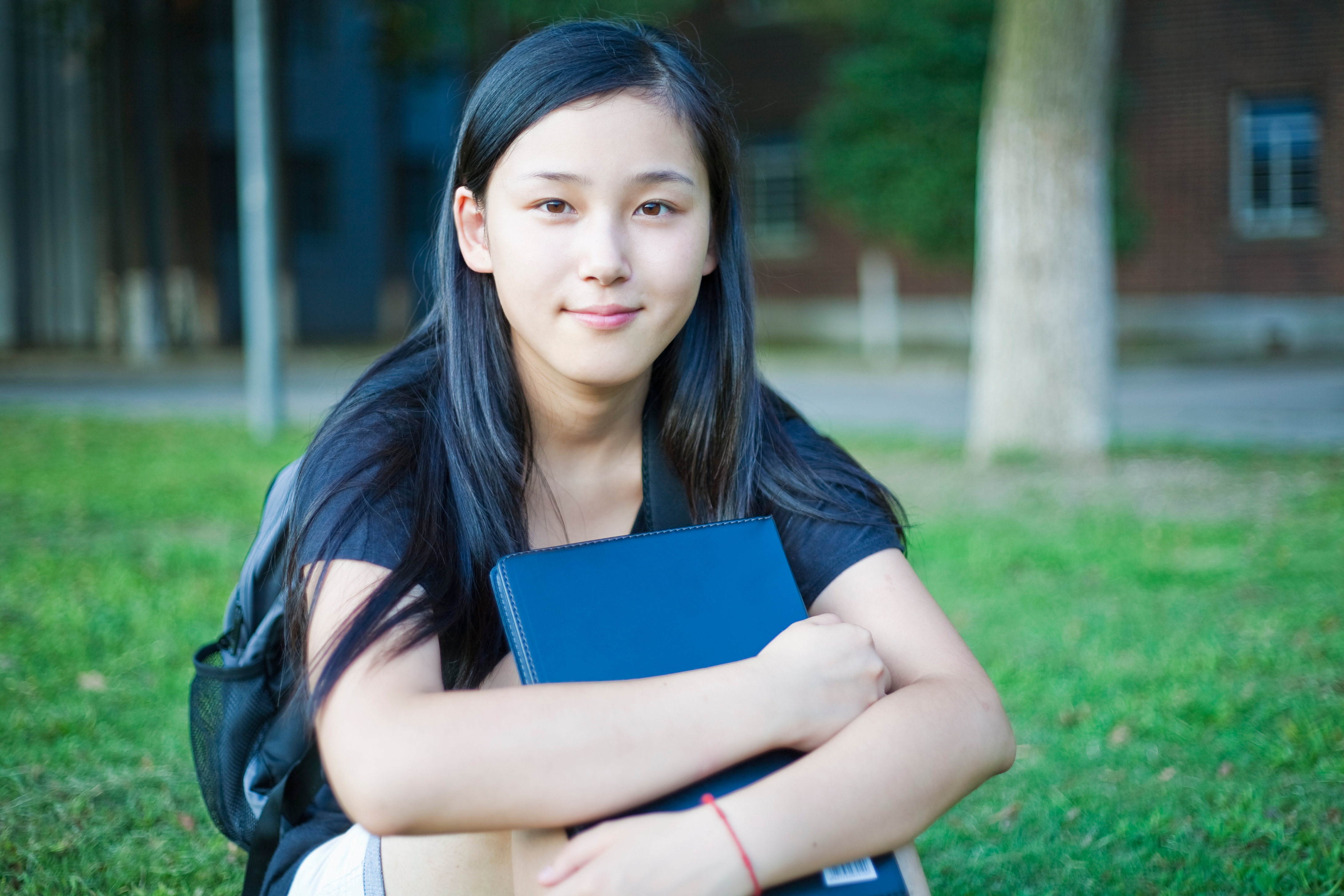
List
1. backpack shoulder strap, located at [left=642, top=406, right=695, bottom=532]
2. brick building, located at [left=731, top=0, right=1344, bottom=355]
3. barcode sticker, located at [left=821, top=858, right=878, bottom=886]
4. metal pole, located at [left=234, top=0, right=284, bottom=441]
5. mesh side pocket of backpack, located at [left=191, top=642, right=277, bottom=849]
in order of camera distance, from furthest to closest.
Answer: brick building, located at [left=731, top=0, right=1344, bottom=355]
metal pole, located at [left=234, top=0, right=284, bottom=441]
backpack shoulder strap, located at [left=642, top=406, right=695, bottom=532]
mesh side pocket of backpack, located at [left=191, top=642, right=277, bottom=849]
barcode sticker, located at [left=821, top=858, right=878, bottom=886]

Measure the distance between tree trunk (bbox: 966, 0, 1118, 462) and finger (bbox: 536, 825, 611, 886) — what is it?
253 inches

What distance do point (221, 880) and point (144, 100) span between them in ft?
67.7

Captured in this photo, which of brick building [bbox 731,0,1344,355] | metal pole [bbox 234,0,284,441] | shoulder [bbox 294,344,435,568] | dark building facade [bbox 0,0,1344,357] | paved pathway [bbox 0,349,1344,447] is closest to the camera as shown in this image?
shoulder [bbox 294,344,435,568]

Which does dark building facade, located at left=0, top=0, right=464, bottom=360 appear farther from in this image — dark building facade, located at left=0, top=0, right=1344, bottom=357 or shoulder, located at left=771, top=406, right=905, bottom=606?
shoulder, located at left=771, top=406, right=905, bottom=606

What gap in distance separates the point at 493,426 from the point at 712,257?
1.51 feet

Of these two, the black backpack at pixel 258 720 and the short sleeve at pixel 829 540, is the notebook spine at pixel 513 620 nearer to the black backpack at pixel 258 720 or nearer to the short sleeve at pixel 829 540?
the black backpack at pixel 258 720

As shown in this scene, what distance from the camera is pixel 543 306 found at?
1771 millimetres

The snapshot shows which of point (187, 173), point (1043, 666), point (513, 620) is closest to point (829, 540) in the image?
point (513, 620)

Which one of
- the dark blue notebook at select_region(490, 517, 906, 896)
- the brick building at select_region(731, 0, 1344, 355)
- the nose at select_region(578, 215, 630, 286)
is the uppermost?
the brick building at select_region(731, 0, 1344, 355)

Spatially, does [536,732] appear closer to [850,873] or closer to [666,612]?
[666,612]

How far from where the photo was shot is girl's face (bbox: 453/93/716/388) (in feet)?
5.65

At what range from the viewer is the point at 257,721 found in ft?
6.06

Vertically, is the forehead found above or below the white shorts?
above

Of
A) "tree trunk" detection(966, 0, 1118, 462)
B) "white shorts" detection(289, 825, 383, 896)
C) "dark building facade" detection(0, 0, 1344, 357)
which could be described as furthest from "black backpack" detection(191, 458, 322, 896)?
"dark building facade" detection(0, 0, 1344, 357)
